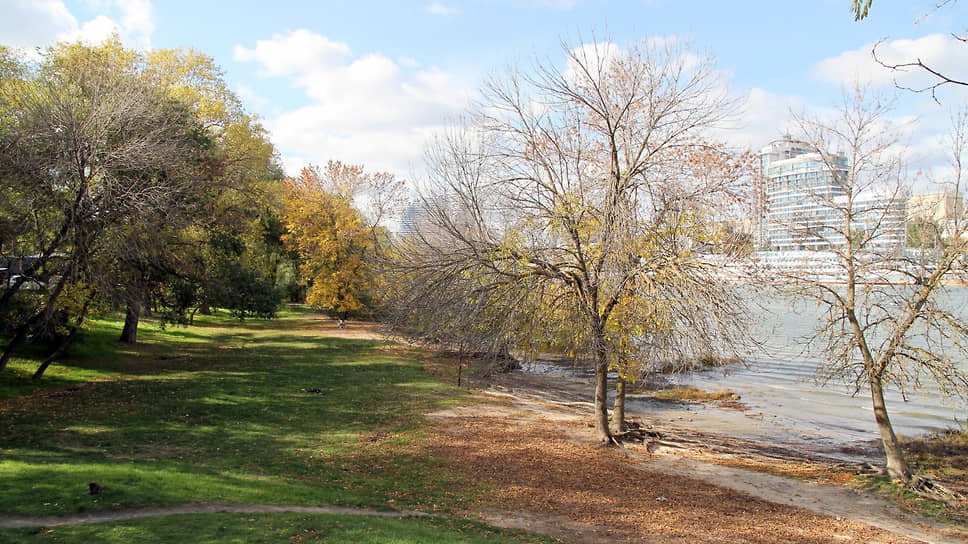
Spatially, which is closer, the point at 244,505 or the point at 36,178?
the point at 244,505

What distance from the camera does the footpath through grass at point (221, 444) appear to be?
7.91 metres

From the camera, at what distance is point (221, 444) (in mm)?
12805

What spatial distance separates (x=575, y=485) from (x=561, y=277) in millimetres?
4339

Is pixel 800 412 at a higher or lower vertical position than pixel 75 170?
lower

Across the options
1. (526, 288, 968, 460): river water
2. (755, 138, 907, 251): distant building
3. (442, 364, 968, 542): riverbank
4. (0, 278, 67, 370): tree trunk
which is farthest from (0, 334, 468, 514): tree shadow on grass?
(755, 138, 907, 251): distant building

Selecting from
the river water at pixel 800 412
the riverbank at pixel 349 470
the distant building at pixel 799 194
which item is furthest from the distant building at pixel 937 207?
the riverbank at pixel 349 470

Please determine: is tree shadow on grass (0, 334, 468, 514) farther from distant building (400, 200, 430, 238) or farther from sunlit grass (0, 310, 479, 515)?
distant building (400, 200, 430, 238)

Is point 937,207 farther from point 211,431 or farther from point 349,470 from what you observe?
point 211,431

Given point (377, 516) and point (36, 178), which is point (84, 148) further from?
point (377, 516)

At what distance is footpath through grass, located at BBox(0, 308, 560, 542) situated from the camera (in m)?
7.91

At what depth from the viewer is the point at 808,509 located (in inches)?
466

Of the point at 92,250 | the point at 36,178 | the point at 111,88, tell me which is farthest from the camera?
the point at 111,88

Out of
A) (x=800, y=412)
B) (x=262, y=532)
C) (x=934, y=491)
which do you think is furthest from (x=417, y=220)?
(x=800, y=412)

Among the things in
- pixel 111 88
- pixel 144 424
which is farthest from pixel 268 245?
pixel 144 424
